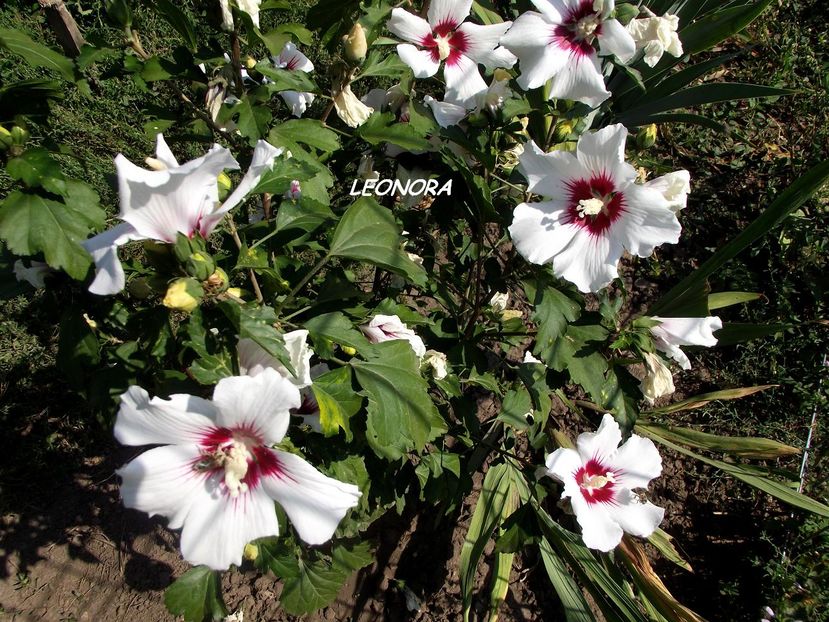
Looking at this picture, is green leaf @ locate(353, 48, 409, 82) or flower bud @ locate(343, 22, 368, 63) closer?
flower bud @ locate(343, 22, 368, 63)

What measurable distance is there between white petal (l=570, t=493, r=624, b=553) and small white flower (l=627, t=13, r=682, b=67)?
3.46ft

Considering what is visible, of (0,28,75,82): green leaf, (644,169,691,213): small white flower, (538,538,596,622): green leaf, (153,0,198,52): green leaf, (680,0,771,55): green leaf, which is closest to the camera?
(0,28,75,82): green leaf

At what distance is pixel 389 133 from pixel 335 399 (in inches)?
25.3

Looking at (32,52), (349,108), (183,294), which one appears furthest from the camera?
(349,108)

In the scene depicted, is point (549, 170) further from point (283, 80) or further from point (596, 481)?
point (596, 481)

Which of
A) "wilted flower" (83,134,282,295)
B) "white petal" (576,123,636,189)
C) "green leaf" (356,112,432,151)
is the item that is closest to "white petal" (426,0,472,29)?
"green leaf" (356,112,432,151)

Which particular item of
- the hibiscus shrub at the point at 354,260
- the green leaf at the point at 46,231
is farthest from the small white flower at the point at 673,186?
the green leaf at the point at 46,231

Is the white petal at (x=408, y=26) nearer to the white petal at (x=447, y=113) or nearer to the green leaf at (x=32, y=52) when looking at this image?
the white petal at (x=447, y=113)

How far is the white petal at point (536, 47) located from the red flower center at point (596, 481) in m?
0.99

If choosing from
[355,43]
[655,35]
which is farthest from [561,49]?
[355,43]

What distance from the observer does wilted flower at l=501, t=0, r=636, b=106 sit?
1.27 meters

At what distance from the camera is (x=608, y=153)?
1255mm

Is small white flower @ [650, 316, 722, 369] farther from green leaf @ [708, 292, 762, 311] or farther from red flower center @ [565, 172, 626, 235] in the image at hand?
green leaf @ [708, 292, 762, 311]

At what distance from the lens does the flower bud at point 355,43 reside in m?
1.27
